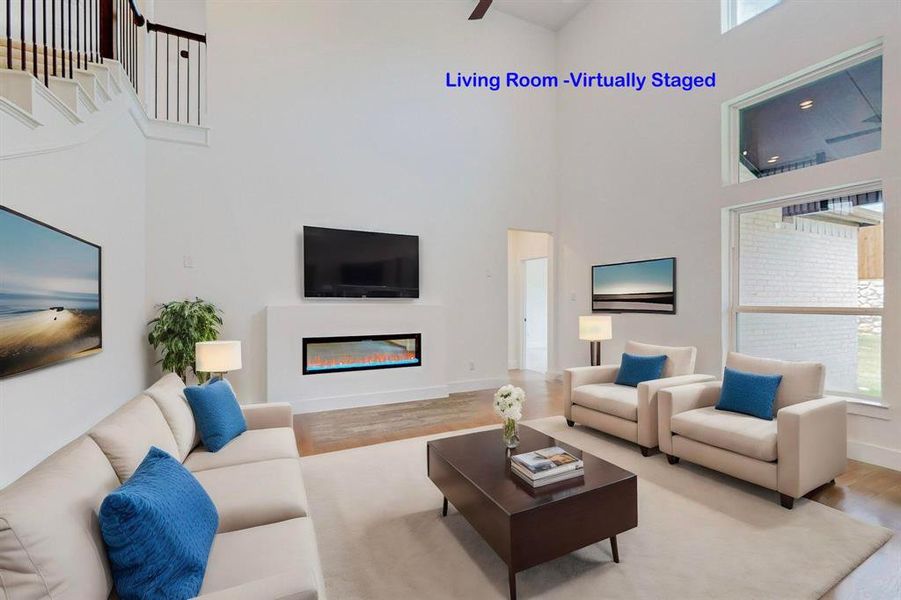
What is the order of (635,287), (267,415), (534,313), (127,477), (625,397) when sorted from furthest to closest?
(534,313), (635,287), (625,397), (267,415), (127,477)

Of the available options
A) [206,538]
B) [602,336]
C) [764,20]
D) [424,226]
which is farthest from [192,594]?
[764,20]

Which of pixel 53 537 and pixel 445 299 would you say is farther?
pixel 445 299

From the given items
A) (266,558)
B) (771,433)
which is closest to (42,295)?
(266,558)

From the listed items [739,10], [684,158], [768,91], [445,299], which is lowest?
[445,299]

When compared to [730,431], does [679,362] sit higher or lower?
higher

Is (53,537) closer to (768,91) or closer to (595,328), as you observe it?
(595,328)

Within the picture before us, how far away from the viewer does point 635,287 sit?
18.1ft

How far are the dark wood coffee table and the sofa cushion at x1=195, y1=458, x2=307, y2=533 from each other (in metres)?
0.81

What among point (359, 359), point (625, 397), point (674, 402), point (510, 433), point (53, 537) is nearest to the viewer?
point (53, 537)

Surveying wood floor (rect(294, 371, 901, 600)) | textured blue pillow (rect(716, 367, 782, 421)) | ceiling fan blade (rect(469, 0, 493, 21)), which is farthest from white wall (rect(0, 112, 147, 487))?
textured blue pillow (rect(716, 367, 782, 421))

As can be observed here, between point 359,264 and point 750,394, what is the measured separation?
4255 mm

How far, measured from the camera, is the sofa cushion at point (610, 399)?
3.61 m

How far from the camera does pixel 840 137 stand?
144 inches

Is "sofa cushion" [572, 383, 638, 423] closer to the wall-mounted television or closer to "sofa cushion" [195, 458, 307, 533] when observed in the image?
the wall-mounted television
